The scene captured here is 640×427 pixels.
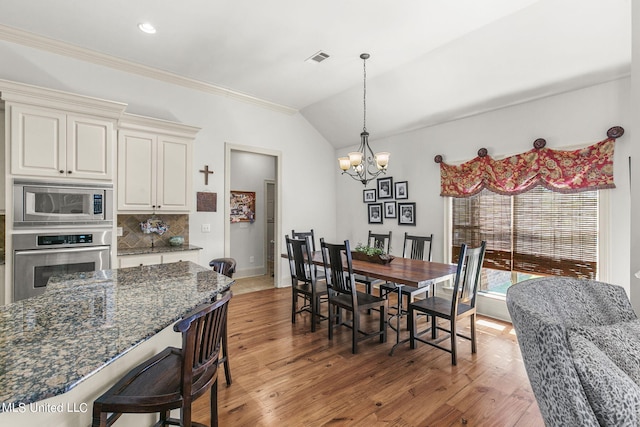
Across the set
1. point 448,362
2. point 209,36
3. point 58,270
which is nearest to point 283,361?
point 448,362

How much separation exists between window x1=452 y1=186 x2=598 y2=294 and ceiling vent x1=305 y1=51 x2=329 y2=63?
261 cm

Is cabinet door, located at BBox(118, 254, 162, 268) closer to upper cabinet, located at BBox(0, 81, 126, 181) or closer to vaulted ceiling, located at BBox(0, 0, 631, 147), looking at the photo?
upper cabinet, located at BBox(0, 81, 126, 181)

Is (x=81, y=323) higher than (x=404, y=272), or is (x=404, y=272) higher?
(x=81, y=323)

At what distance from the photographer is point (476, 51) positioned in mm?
3260

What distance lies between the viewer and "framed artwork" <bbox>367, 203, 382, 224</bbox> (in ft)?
→ 17.4

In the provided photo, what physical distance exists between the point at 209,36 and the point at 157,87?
4.51 ft

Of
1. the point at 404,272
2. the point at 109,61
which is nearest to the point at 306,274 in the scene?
the point at 404,272

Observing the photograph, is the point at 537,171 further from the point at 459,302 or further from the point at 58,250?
the point at 58,250

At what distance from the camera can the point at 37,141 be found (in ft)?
9.29

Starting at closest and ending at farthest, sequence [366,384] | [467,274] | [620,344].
A: [620,344] < [366,384] < [467,274]

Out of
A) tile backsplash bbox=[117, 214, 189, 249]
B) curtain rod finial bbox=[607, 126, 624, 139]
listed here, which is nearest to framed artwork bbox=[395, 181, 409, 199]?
curtain rod finial bbox=[607, 126, 624, 139]

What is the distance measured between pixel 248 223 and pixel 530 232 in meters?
4.79

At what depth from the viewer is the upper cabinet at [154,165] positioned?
3549 mm

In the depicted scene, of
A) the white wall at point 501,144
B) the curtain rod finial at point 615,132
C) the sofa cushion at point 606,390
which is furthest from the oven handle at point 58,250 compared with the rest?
the curtain rod finial at point 615,132
